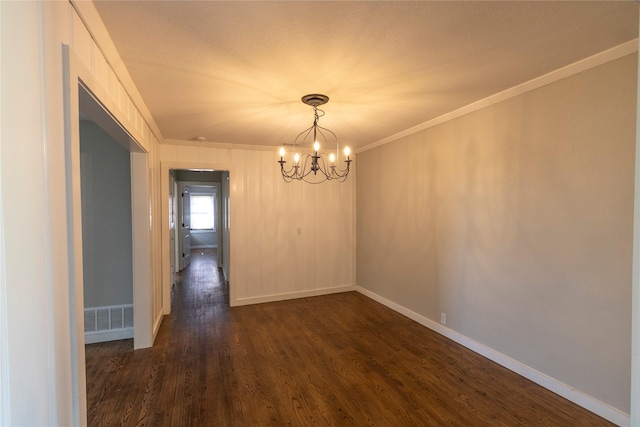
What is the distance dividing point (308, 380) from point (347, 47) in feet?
8.77

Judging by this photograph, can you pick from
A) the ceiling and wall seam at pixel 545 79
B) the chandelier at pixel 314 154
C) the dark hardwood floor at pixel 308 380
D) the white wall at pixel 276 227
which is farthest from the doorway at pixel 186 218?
the ceiling and wall seam at pixel 545 79

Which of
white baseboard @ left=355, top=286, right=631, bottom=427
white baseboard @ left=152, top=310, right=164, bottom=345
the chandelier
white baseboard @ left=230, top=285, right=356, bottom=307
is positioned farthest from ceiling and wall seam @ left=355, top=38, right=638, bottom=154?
white baseboard @ left=152, top=310, right=164, bottom=345

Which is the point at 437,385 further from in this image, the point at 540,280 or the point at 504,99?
the point at 504,99

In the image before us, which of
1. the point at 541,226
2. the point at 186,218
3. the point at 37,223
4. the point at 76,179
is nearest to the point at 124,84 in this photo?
the point at 76,179

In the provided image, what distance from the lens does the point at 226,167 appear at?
15.1 feet

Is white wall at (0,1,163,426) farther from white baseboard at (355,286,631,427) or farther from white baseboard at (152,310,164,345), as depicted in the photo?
white baseboard at (355,286,631,427)

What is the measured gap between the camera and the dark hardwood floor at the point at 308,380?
219 centimetres

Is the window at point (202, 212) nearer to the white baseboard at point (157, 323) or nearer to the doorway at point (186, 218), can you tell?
the doorway at point (186, 218)

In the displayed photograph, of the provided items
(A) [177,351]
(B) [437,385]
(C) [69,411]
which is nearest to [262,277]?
(A) [177,351]

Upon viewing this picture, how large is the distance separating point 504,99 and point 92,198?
177 inches

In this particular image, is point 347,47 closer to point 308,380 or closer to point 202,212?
point 308,380

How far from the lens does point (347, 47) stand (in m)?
1.93

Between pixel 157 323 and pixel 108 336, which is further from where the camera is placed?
pixel 157 323

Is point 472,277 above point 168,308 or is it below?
above
